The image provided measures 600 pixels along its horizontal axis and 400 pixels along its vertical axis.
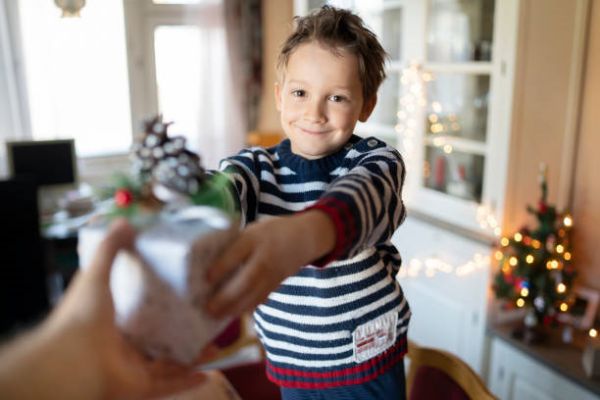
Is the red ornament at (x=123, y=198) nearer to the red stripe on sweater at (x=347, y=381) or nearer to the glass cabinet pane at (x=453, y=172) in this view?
the red stripe on sweater at (x=347, y=381)

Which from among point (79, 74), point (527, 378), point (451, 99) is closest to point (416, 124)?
point (451, 99)

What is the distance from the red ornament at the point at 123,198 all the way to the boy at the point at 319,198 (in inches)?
7.7

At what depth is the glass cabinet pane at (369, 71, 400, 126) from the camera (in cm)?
245

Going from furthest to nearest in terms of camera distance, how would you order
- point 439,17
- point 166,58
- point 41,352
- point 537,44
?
point 166,58
point 439,17
point 537,44
point 41,352

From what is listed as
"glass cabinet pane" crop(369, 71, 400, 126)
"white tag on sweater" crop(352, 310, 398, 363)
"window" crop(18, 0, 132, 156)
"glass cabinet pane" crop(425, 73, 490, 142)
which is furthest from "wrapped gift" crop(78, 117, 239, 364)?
"window" crop(18, 0, 132, 156)

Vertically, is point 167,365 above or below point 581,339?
above

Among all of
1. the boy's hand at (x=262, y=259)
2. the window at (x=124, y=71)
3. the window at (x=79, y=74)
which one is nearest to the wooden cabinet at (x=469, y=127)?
the window at (x=124, y=71)

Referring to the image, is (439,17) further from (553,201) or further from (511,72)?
(553,201)

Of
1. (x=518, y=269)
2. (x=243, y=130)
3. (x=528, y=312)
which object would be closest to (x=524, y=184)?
(x=518, y=269)

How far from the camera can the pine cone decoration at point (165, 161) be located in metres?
0.53

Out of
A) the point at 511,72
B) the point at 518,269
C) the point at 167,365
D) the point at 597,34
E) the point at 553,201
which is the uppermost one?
the point at 597,34

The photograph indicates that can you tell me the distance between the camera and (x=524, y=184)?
1.87m

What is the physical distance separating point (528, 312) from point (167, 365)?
1664 mm

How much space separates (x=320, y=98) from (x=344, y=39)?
0.10m
